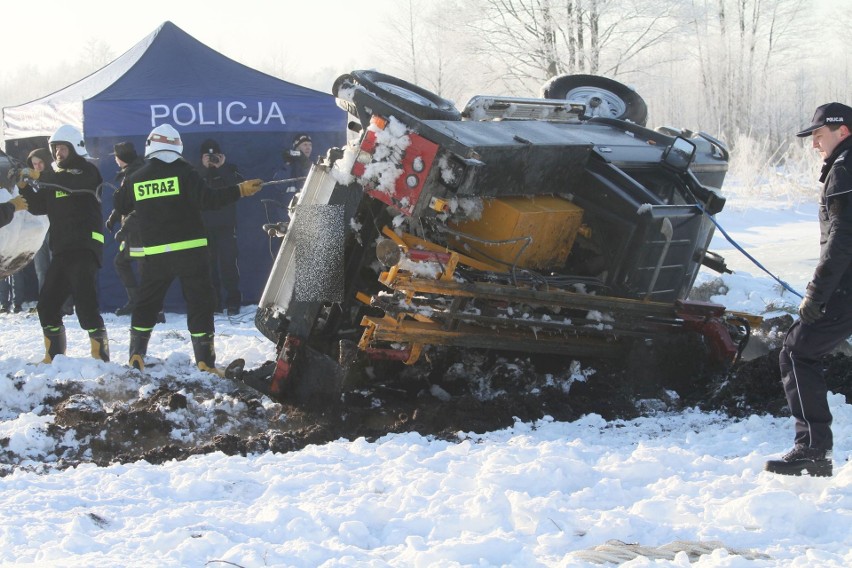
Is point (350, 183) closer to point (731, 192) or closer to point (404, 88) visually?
point (404, 88)

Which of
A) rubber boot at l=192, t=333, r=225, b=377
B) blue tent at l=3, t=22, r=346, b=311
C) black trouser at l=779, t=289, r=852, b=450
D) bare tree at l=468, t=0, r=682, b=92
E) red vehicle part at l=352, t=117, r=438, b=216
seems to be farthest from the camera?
bare tree at l=468, t=0, r=682, b=92

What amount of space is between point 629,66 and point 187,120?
1845 centimetres

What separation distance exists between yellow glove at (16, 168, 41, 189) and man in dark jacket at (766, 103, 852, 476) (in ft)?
18.6

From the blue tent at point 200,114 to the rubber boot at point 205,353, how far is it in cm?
348

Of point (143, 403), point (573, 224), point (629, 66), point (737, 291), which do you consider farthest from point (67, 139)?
point (629, 66)

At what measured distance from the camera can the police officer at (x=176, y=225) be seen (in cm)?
696

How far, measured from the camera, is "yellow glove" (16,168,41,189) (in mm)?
7508

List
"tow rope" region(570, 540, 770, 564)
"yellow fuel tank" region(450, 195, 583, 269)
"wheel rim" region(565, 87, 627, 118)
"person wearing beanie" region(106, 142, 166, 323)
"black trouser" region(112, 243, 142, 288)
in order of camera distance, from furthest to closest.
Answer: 1. "black trouser" region(112, 243, 142, 288)
2. "person wearing beanie" region(106, 142, 166, 323)
3. "wheel rim" region(565, 87, 627, 118)
4. "yellow fuel tank" region(450, 195, 583, 269)
5. "tow rope" region(570, 540, 770, 564)

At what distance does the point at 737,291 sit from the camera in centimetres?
995

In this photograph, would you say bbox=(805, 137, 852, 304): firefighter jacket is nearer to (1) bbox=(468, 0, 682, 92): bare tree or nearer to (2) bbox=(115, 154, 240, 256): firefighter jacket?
(2) bbox=(115, 154, 240, 256): firefighter jacket

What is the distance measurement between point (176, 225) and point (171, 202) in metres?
0.17

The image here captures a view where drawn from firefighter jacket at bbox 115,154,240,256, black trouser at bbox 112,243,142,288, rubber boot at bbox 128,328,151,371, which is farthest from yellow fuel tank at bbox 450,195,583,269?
black trouser at bbox 112,243,142,288

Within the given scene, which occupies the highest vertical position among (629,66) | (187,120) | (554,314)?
(629,66)

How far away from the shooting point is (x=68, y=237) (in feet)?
24.3
